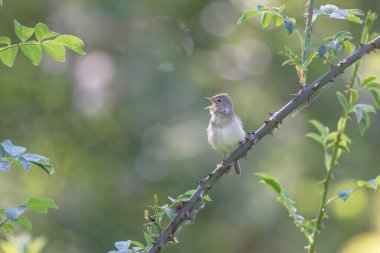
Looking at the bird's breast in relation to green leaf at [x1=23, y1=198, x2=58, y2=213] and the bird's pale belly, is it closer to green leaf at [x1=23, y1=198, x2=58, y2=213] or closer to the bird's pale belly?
the bird's pale belly

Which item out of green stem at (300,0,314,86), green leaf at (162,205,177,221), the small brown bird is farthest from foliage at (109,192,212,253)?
the small brown bird

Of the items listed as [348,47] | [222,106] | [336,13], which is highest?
[222,106]

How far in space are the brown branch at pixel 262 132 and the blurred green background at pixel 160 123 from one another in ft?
16.6

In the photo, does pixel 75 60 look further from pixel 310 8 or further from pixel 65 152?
pixel 310 8

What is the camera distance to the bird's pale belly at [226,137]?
14.1 feet

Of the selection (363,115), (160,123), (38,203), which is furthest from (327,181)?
(160,123)

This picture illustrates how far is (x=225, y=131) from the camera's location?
4.36 metres

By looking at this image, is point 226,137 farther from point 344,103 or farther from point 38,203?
point 38,203

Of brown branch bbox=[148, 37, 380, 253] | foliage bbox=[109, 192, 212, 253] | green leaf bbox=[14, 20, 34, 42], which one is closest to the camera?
brown branch bbox=[148, 37, 380, 253]

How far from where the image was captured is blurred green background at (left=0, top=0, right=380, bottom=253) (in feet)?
24.8

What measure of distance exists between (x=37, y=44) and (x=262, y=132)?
789 mm

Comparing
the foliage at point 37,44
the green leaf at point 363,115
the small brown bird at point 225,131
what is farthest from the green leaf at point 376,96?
the small brown bird at point 225,131

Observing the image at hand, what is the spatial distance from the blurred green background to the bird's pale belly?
→ 2.78 m

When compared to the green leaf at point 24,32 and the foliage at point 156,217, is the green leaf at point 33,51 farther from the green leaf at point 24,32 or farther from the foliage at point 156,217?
the foliage at point 156,217
